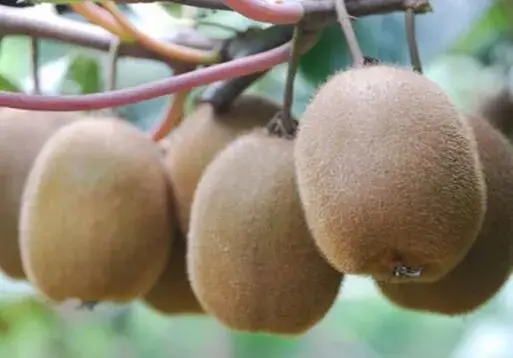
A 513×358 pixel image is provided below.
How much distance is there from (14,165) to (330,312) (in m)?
0.27

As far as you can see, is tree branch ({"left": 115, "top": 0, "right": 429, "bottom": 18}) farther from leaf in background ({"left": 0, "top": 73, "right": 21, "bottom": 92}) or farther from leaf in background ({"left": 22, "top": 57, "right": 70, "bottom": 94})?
leaf in background ({"left": 22, "top": 57, "right": 70, "bottom": 94})

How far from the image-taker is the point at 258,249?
2.16ft

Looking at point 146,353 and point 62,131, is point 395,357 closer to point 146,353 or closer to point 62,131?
point 146,353

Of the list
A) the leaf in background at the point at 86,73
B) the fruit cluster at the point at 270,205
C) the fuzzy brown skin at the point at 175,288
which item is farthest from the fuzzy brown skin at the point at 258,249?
the leaf in background at the point at 86,73

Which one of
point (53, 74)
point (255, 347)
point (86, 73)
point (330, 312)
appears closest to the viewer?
point (330, 312)

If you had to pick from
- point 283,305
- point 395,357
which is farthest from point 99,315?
point 283,305

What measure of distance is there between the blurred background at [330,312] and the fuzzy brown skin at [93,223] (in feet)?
0.33

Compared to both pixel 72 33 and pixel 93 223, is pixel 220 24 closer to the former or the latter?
pixel 72 33

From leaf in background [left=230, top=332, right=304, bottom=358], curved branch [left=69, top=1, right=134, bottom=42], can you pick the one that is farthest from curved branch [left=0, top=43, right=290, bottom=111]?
leaf in background [left=230, top=332, right=304, bottom=358]

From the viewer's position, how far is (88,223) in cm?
76

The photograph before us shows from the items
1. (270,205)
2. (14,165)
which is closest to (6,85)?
(14,165)

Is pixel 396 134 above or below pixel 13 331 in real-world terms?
above

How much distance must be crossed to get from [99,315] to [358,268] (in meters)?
1.03

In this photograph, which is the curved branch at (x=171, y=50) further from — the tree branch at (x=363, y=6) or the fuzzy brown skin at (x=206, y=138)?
the tree branch at (x=363, y=6)
